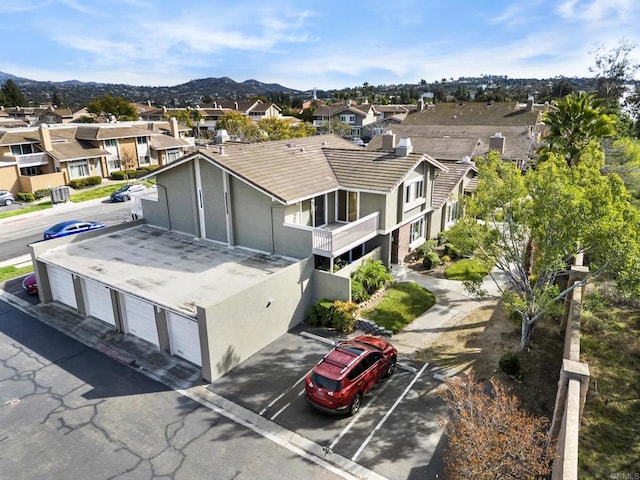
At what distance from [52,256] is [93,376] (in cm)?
816

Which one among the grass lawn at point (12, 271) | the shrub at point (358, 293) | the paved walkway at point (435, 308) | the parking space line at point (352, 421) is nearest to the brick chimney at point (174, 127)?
the grass lawn at point (12, 271)

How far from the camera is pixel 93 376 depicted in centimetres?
1591

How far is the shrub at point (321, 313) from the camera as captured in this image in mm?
19344

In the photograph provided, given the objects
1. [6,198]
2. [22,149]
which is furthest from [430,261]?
[22,149]

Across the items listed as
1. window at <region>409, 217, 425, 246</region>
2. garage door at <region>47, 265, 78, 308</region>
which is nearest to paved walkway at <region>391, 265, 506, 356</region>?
window at <region>409, 217, 425, 246</region>

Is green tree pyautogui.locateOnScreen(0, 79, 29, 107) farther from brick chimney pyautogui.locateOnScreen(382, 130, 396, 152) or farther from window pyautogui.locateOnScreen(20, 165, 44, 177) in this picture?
brick chimney pyautogui.locateOnScreen(382, 130, 396, 152)

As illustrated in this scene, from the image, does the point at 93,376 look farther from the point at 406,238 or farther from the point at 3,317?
the point at 406,238

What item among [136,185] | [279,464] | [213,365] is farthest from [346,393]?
[136,185]

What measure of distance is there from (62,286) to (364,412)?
52.4ft

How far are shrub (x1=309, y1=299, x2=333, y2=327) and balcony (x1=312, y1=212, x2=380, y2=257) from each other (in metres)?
2.21

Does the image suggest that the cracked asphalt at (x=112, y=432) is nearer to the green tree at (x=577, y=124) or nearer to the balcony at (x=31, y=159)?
the green tree at (x=577, y=124)

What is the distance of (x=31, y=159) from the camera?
47.5 metres

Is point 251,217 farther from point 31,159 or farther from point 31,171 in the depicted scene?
point 31,171

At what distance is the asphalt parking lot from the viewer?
40.0ft
